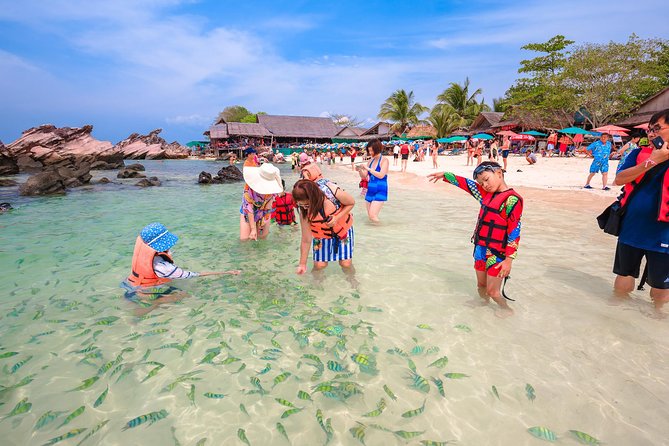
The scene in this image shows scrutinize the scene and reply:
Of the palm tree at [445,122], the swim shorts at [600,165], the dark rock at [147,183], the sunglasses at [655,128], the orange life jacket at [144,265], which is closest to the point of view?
the sunglasses at [655,128]

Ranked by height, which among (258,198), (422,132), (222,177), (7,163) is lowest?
(222,177)

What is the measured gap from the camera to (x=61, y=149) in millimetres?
42781

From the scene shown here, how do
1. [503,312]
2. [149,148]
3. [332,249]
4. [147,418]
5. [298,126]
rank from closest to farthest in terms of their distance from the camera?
1. [147,418]
2. [503,312]
3. [332,249]
4. [298,126]
5. [149,148]

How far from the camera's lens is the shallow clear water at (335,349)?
9.17 feet

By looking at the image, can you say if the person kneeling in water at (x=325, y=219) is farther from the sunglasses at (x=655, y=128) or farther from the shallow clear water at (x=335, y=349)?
the sunglasses at (x=655, y=128)

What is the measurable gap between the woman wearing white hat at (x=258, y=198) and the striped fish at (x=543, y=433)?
480 centimetres

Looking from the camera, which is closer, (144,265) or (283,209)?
(144,265)

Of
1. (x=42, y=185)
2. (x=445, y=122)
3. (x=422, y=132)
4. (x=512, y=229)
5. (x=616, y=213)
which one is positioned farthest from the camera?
(x=422, y=132)

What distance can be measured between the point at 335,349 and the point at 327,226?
1.57m

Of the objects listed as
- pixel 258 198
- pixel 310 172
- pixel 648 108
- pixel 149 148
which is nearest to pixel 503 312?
pixel 310 172

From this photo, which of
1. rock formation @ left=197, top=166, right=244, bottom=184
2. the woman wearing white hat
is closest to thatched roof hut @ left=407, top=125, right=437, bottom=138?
rock formation @ left=197, top=166, right=244, bottom=184

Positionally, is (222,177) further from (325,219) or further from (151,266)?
(325,219)

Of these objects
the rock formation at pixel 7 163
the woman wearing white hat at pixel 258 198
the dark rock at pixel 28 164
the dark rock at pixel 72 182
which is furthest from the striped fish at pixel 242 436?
the dark rock at pixel 28 164

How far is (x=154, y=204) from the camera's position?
14773 mm
